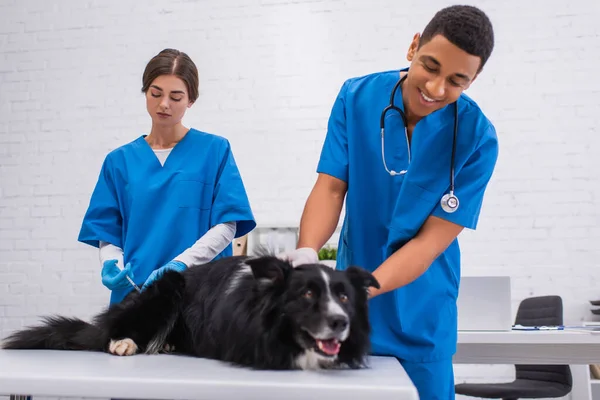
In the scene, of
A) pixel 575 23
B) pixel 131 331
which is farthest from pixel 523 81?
pixel 131 331

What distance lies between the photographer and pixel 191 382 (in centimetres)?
104

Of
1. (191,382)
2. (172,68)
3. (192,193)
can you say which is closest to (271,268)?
(191,382)

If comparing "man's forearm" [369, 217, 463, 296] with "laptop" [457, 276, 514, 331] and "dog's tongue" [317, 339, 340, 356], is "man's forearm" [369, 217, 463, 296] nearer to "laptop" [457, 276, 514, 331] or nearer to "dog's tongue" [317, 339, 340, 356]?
"dog's tongue" [317, 339, 340, 356]

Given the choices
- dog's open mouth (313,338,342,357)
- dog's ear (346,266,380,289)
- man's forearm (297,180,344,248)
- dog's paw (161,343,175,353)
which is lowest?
dog's paw (161,343,175,353)

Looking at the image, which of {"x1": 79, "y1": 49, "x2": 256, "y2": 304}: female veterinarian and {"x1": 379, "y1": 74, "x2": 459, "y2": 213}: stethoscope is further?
{"x1": 79, "y1": 49, "x2": 256, "y2": 304}: female veterinarian

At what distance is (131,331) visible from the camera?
60.7 inches

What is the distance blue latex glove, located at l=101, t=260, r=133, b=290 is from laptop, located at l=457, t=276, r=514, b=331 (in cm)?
138

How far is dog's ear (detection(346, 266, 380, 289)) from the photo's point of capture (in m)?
1.31

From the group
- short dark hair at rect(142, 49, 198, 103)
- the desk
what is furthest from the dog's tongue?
the desk

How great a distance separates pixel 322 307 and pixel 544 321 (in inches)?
119

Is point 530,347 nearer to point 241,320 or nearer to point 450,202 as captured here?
point 450,202

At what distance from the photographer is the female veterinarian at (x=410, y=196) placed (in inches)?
63.1

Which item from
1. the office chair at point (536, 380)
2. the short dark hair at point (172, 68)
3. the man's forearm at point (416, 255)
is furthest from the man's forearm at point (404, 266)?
the office chair at point (536, 380)

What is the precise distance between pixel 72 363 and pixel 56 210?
4.30 metres
